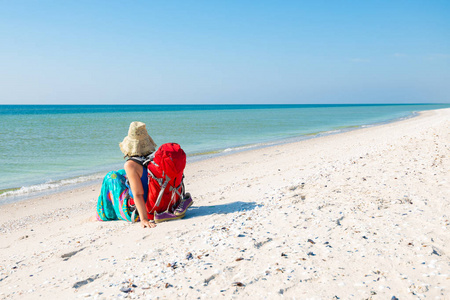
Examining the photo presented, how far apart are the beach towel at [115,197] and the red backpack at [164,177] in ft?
1.29

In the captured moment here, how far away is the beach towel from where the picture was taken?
16.4 feet

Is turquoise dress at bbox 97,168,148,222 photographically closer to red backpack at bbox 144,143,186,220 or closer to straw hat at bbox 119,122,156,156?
red backpack at bbox 144,143,186,220

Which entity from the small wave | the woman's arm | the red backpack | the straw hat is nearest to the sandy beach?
the woman's arm

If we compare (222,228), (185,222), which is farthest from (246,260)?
(185,222)

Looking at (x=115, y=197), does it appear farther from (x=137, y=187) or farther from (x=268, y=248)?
(x=268, y=248)

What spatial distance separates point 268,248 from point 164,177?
1903 mm

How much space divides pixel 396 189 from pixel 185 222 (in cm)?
340

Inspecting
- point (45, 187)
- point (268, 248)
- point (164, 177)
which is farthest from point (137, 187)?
point (45, 187)

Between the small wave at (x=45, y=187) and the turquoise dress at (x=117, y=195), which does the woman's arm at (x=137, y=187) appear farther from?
the small wave at (x=45, y=187)

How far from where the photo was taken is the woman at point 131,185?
15.2 feet

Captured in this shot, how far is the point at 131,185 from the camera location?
464 cm

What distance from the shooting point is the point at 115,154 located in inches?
650

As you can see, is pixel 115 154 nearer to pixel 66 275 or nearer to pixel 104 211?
pixel 104 211

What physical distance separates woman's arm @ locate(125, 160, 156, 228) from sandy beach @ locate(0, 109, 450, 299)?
0.15 metres
